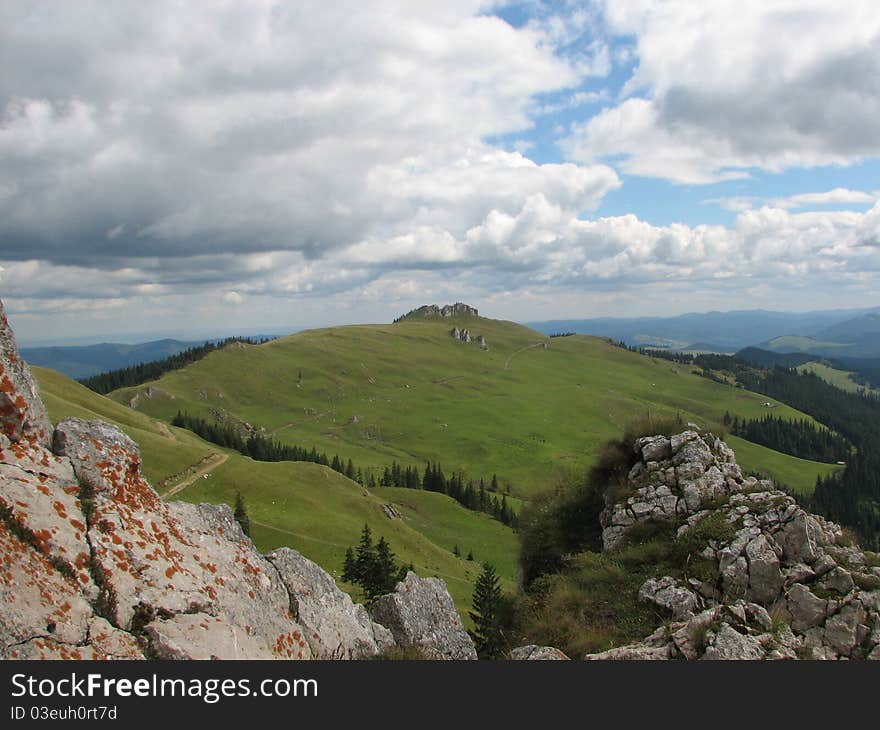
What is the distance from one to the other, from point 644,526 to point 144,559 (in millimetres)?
22575

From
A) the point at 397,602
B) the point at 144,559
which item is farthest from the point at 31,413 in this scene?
the point at 397,602

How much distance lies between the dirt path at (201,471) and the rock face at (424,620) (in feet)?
193

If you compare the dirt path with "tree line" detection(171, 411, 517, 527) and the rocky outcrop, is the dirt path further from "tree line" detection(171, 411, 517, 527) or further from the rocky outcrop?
the rocky outcrop

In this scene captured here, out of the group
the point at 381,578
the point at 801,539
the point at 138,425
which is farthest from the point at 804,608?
the point at 138,425

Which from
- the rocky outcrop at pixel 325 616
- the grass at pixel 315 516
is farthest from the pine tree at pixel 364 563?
the rocky outcrop at pixel 325 616

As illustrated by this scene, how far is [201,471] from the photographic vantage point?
279 feet

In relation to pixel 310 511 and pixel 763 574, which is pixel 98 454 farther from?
pixel 310 511

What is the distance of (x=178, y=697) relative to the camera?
10.9 metres

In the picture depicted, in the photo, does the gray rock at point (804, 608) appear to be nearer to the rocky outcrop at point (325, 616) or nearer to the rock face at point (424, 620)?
the rock face at point (424, 620)

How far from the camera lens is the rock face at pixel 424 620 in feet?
70.4

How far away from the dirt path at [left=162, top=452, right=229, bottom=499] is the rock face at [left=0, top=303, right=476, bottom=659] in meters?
62.0

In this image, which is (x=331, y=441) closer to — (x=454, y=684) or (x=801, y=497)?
(x=801, y=497)

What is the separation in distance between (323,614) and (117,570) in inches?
308

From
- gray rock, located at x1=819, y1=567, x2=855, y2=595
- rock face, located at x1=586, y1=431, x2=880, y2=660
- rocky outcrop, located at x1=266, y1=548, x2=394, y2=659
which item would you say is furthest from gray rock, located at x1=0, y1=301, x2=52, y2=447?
gray rock, located at x1=819, y1=567, x2=855, y2=595
